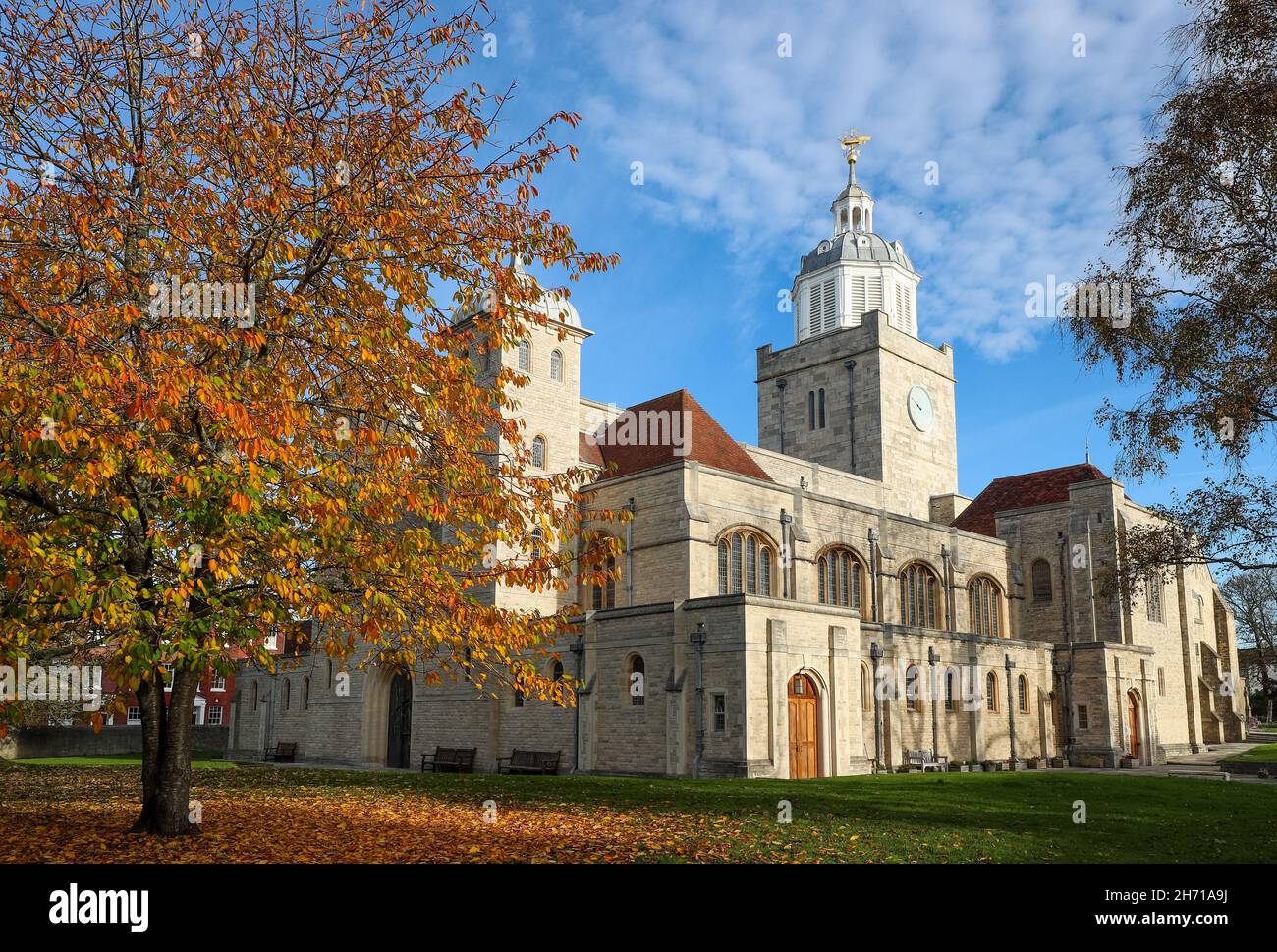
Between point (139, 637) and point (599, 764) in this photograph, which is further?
point (599, 764)

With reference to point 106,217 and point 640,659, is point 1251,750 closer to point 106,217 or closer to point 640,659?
point 640,659

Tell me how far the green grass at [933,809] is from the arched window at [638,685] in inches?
177

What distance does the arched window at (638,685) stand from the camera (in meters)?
27.8

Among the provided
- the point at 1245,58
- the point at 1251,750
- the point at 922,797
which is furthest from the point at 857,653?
the point at 1251,750

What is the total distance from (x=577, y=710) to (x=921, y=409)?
32.8 m

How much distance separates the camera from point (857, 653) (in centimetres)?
2922

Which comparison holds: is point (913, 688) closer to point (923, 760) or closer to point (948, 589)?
point (923, 760)

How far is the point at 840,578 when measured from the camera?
3622 cm

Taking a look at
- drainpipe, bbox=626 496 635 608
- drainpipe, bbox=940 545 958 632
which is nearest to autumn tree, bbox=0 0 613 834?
drainpipe, bbox=626 496 635 608

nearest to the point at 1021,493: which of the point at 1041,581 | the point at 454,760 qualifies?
the point at 1041,581

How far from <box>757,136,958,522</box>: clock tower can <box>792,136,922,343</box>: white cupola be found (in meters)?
0.06

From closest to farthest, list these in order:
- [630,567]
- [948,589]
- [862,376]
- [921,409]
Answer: [630,567] < [948,589] < [862,376] < [921,409]

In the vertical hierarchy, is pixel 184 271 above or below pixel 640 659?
above
